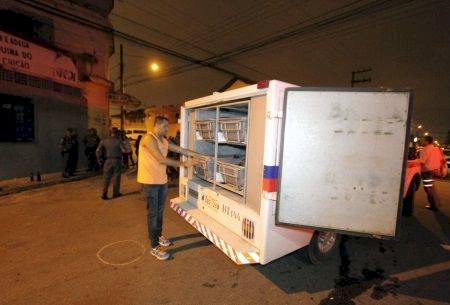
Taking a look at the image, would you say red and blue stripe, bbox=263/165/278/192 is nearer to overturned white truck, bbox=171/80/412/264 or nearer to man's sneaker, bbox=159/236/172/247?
overturned white truck, bbox=171/80/412/264

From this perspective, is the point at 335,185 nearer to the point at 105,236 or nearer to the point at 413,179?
the point at 105,236

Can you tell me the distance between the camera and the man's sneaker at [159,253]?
4.17m

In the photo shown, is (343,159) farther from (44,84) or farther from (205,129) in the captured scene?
(44,84)

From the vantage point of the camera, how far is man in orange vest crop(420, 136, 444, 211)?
25.0 feet

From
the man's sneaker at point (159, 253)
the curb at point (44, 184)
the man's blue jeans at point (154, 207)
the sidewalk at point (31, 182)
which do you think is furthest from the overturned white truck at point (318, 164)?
the sidewalk at point (31, 182)

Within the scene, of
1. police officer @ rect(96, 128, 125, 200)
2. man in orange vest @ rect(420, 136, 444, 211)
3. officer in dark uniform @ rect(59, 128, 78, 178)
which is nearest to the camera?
police officer @ rect(96, 128, 125, 200)

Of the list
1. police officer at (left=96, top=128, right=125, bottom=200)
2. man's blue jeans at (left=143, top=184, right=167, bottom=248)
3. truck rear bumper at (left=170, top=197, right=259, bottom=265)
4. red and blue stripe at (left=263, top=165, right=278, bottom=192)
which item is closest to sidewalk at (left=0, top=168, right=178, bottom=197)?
police officer at (left=96, top=128, right=125, bottom=200)

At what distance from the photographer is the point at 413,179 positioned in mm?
6906

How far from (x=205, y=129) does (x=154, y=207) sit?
1.54 meters

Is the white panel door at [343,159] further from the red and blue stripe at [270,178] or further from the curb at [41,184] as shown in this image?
the curb at [41,184]

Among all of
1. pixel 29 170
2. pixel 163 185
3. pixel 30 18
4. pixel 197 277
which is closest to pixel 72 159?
pixel 29 170

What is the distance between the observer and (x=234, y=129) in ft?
13.7

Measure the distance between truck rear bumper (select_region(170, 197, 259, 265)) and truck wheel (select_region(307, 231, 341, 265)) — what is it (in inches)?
43.2

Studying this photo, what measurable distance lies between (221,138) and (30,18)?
12.5 metres
